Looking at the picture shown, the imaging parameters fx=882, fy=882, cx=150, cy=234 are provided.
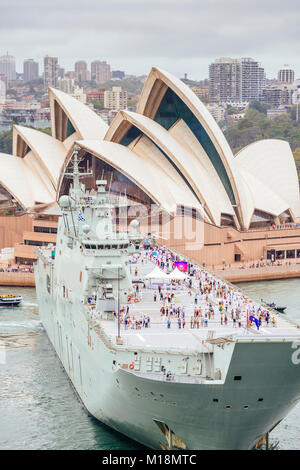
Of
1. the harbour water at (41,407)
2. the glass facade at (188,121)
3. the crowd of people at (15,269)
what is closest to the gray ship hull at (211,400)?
the harbour water at (41,407)

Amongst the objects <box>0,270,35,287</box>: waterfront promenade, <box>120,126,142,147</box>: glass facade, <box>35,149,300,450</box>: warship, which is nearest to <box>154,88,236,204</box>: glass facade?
<box>120,126,142,147</box>: glass facade

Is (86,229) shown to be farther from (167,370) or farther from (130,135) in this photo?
(130,135)

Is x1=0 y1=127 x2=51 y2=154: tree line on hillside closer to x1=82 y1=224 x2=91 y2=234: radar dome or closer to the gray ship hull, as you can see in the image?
x1=82 y1=224 x2=91 y2=234: radar dome

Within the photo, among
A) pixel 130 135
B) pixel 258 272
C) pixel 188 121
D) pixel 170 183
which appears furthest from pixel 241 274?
pixel 130 135

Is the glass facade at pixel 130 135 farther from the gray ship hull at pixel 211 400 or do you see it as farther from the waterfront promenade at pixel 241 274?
the gray ship hull at pixel 211 400

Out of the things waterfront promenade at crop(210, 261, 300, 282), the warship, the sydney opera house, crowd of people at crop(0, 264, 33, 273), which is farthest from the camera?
the sydney opera house
